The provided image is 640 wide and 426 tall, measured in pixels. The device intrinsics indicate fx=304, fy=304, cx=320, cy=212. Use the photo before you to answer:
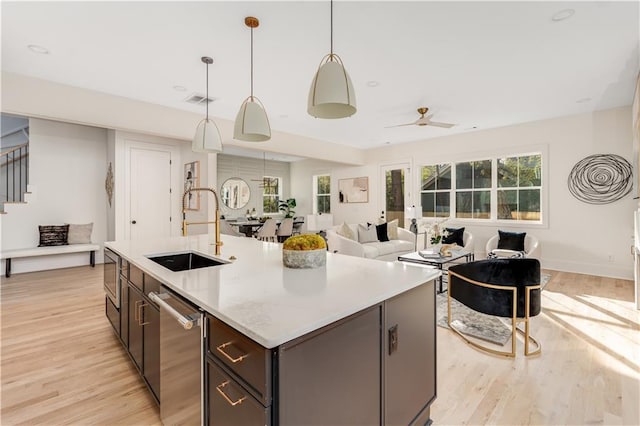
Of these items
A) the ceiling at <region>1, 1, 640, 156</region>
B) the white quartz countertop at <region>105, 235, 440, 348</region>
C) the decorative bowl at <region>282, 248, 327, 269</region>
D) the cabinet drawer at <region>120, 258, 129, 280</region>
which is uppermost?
the ceiling at <region>1, 1, 640, 156</region>

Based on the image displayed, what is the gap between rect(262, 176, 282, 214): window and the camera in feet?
33.0

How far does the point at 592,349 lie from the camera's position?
2520 millimetres

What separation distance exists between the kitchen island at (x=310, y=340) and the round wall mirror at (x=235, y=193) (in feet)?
23.9

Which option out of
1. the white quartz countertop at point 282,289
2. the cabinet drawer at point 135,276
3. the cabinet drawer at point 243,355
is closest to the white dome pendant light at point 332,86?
the white quartz countertop at point 282,289

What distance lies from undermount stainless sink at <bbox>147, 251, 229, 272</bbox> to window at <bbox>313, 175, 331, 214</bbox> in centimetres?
730

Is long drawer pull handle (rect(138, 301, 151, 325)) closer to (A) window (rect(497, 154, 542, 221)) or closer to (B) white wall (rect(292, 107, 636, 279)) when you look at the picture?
(B) white wall (rect(292, 107, 636, 279))

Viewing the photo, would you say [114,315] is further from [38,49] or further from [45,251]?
[45,251]

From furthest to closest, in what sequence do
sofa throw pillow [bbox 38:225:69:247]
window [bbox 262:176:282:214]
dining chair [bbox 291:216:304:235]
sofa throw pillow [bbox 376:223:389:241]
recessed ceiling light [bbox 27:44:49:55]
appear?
window [bbox 262:176:282:214], dining chair [bbox 291:216:304:235], sofa throw pillow [bbox 376:223:389:241], sofa throw pillow [bbox 38:225:69:247], recessed ceiling light [bbox 27:44:49:55]

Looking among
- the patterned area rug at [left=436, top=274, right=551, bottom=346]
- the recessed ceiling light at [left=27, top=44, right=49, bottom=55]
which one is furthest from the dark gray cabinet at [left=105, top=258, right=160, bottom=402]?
the patterned area rug at [left=436, top=274, right=551, bottom=346]

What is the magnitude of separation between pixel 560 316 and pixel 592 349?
2.53 feet

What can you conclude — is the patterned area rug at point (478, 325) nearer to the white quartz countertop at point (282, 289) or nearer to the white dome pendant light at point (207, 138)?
the white quartz countertop at point (282, 289)

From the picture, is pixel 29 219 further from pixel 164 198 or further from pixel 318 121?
pixel 318 121

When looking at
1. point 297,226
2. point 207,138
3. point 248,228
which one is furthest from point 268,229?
point 207,138

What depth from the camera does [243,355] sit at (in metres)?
1.01
